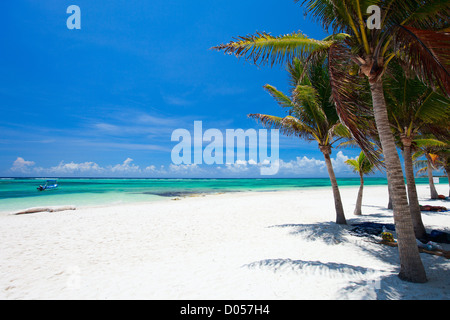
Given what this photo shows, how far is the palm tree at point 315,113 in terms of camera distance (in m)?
7.91

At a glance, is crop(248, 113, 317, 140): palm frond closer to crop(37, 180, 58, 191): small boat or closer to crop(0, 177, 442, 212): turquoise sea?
crop(0, 177, 442, 212): turquoise sea

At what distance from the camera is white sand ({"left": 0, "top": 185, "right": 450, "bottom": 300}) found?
3.64 metres

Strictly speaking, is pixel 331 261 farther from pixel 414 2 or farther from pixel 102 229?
pixel 102 229

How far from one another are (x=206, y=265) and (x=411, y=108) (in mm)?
7194

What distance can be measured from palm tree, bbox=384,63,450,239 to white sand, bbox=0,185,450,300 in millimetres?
2297

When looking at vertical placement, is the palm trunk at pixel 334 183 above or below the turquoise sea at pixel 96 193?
above

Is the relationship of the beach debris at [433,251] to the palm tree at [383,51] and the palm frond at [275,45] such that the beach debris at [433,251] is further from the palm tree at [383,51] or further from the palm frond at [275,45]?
the palm frond at [275,45]

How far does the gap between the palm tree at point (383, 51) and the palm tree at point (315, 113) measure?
2.93 metres

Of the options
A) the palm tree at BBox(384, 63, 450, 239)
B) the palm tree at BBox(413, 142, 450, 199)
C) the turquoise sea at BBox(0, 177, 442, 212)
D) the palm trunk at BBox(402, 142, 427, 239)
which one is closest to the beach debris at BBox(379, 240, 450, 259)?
the palm trunk at BBox(402, 142, 427, 239)

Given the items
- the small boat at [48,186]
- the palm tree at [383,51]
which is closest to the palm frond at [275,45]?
the palm tree at [383,51]

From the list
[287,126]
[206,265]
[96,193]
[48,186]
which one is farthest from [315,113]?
[48,186]

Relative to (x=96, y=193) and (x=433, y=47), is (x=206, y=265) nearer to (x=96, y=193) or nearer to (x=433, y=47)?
(x=433, y=47)

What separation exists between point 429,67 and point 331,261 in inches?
166

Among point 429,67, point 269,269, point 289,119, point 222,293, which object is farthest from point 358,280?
point 289,119
